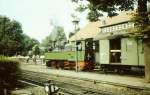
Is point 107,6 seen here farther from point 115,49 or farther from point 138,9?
point 115,49

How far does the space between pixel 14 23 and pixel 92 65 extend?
60186 millimetres

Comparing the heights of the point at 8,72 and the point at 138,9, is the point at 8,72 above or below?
below

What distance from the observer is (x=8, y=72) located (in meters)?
12.8

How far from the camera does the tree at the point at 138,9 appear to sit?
52.7 feet

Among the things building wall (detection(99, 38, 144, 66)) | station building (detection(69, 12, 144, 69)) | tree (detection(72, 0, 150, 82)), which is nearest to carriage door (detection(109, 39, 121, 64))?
station building (detection(69, 12, 144, 69))

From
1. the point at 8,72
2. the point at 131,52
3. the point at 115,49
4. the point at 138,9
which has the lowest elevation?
the point at 8,72

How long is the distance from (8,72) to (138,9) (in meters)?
9.22

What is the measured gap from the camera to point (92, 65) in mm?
25484

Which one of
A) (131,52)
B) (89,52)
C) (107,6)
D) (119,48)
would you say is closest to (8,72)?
(107,6)

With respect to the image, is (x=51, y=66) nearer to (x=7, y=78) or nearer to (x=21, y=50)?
(x=7, y=78)

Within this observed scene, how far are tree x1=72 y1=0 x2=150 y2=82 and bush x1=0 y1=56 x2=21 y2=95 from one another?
757 centimetres

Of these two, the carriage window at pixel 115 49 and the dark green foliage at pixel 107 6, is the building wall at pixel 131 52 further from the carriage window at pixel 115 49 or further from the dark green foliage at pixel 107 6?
the dark green foliage at pixel 107 6

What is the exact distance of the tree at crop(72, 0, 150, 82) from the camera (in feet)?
52.7

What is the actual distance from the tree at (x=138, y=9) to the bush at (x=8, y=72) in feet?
24.8
